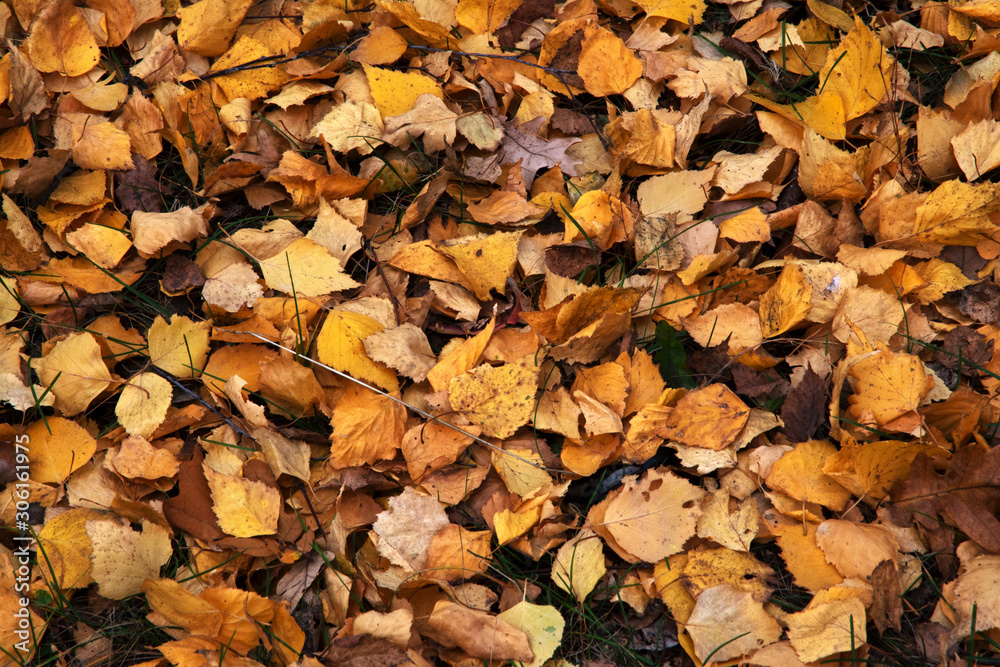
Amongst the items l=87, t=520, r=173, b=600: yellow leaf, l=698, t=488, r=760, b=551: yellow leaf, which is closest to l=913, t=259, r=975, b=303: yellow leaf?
l=698, t=488, r=760, b=551: yellow leaf

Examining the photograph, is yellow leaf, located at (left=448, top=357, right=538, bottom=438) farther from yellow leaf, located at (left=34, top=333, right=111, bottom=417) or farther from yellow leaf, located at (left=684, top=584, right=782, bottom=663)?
yellow leaf, located at (left=34, top=333, right=111, bottom=417)

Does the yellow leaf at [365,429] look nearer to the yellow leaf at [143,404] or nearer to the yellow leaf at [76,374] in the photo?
the yellow leaf at [143,404]

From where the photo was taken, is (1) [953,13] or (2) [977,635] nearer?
(2) [977,635]

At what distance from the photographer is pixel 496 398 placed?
1.65 meters

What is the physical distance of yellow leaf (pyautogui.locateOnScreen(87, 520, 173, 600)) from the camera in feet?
5.12

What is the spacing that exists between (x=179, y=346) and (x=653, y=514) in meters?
1.30

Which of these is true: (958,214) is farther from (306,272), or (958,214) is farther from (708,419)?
(306,272)

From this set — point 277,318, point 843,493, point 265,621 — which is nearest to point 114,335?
point 277,318

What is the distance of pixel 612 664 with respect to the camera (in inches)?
60.6

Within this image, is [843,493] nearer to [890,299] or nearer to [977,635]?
[977,635]

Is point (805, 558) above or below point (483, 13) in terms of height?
below

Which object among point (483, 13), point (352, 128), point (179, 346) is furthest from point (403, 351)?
point (483, 13)

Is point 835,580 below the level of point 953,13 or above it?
below

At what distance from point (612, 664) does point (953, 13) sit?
2.17 m
